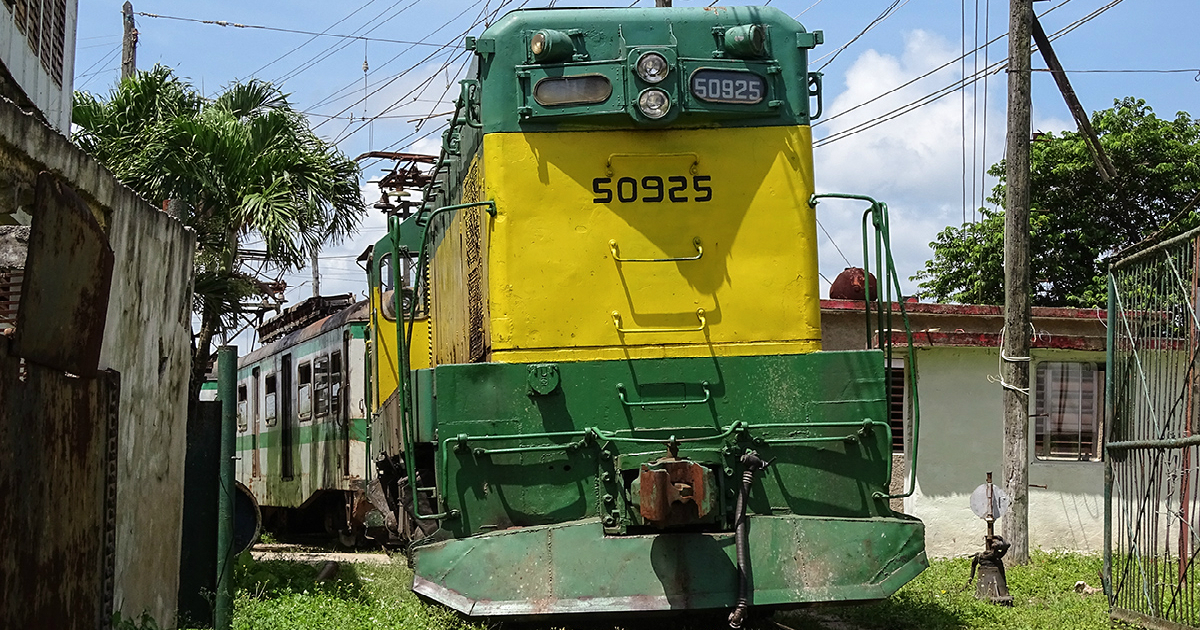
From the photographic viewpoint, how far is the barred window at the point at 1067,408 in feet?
45.4

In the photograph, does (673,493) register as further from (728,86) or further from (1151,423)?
(1151,423)

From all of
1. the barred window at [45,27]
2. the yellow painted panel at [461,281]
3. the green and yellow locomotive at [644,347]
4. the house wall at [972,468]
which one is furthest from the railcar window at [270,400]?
the green and yellow locomotive at [644,347]

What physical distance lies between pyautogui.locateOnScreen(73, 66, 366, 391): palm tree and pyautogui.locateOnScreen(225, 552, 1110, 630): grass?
3.35 m

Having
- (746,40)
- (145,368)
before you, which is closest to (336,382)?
(145,368)

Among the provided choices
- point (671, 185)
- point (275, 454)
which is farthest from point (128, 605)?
point (275, 454)

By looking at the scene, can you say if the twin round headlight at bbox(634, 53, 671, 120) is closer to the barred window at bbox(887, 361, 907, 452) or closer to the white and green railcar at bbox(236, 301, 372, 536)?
the white and green railcar at bbox(236, 301, 372, 536)

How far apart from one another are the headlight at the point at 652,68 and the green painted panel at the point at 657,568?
253 cm

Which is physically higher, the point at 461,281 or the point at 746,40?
the point at 746,40

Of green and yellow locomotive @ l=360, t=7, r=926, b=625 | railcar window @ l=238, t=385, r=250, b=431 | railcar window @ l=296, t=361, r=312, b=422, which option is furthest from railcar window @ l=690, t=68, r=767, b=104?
railcar window @ l=238, t=385, r=250, b=431

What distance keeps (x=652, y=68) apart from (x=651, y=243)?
100 cm

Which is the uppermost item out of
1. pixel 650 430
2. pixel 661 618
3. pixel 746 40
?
pixel 746 40

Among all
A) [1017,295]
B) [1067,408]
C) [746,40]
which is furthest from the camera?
[1067,408]

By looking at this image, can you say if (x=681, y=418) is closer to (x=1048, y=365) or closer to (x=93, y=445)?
(x=93, y=445)

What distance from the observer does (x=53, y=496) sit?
413 cm
